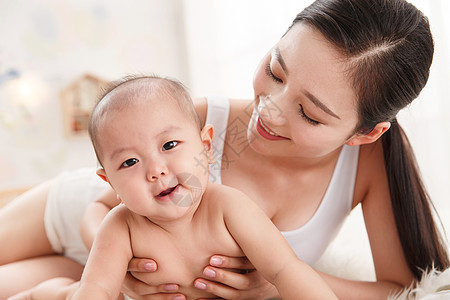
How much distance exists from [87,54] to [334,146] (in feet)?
10.8

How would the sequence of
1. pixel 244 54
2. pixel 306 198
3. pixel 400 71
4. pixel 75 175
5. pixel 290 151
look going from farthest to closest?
pixel 244 54
pixel 75 175
pixel 306 198
pixel 290 151
pixel 400 71

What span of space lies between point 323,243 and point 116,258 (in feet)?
2.50

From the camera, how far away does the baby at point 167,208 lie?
33.7 inches

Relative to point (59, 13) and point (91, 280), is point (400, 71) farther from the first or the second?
point (59, 13)

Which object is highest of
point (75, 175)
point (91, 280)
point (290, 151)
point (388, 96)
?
point (388, 96)

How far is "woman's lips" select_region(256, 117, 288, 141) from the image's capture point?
3.65ft

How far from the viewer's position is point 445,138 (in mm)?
1843

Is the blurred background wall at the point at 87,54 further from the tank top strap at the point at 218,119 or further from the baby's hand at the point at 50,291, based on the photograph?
the baby's hand at the point at 50,291

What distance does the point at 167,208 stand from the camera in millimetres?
853

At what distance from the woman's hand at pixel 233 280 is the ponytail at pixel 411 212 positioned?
0.46 metres

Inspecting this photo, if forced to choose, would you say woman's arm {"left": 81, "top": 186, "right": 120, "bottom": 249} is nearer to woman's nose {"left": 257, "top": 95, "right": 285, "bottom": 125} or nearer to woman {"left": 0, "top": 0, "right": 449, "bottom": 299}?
woman {"left": 0, "top": 0, "right": 449, "bottom": 299}

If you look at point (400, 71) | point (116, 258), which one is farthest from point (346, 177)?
point (116, 258)

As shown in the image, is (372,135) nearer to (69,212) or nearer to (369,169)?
(369,169)

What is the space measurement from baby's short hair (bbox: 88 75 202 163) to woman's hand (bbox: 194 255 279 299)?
32 centimetres
